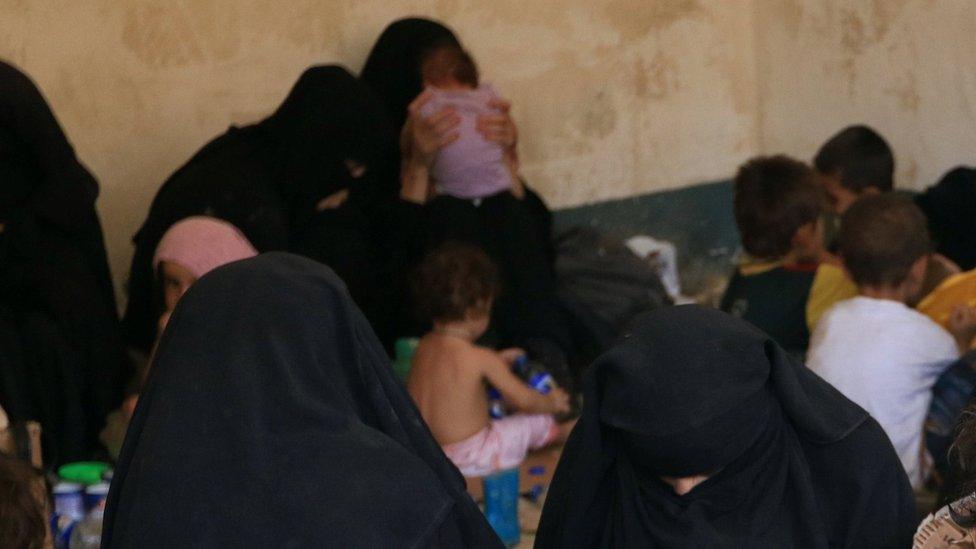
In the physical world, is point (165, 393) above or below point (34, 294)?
above

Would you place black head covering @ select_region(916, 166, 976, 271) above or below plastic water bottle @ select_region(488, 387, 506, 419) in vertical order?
above

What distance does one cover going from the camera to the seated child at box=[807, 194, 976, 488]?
138 inches

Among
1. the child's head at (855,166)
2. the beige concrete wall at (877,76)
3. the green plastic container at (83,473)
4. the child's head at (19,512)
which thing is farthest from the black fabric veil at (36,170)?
the beige concrete wall at (877,76)

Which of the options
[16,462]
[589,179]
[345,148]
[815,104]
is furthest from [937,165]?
[16,462]

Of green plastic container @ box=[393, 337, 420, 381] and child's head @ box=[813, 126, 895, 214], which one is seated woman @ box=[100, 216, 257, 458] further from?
child's head @ box=[813, 126, 895, 214]

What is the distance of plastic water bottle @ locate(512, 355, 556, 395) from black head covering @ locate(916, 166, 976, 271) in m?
1.39

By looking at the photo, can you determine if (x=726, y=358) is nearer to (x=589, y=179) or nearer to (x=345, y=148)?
(x=345, y=148)

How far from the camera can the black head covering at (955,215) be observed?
4.73m

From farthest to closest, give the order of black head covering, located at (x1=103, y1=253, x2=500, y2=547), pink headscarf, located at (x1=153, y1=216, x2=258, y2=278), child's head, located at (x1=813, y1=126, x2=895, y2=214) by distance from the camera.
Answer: child's head, located at (x1=813, y1=126, x2=895, y2=214) → pink headscarf, located at (x1=153, y1=216, x2=258, y2=278) → black head covering, located at (x1=103, y1=253, x2=500, y2=547)

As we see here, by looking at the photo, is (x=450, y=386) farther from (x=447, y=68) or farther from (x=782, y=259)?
(x=447, y=68)

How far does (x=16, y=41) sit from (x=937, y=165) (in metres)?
3.25

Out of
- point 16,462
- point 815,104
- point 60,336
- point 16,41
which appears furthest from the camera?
point 815,104

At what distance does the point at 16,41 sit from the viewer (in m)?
4.55

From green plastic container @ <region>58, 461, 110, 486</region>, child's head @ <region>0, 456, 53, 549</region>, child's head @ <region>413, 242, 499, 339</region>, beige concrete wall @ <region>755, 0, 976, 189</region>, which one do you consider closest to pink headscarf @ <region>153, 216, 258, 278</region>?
child's head @ <region>413, 242, 499, 339</region>
